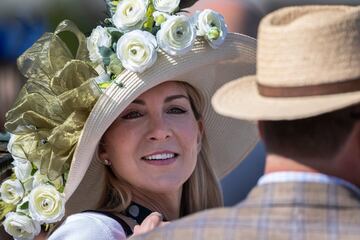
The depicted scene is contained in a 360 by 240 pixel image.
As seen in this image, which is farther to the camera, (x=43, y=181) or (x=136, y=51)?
(x=43, y=181)

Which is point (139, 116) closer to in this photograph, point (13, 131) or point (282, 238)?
point (13, 131)

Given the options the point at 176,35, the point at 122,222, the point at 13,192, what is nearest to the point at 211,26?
the point at 176,35

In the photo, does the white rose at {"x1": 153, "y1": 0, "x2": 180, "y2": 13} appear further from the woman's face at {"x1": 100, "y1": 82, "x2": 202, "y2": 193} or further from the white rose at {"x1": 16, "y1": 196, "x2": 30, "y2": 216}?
the white rose at {"x1": 16, "y1": 196, "x2": 30, "y2": 216}

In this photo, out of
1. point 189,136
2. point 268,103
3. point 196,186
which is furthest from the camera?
point 196,186

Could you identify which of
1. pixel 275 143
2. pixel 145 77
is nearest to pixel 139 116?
pixel 145 77

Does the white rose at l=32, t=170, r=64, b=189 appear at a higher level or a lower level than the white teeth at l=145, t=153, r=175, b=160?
lower

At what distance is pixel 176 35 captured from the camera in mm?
3234

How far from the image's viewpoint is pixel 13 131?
3379mm

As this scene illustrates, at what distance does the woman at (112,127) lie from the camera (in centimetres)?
323

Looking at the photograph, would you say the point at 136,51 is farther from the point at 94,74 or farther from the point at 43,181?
the point at 43,181

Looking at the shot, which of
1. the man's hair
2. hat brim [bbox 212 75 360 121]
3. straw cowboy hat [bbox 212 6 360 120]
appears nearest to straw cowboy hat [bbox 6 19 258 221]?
hat brim [bbox 212 75 360 121]

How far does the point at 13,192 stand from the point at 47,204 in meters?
0.18

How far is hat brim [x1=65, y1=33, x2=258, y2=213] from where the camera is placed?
3.23 metres

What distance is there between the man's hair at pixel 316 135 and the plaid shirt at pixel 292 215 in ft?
0.20
